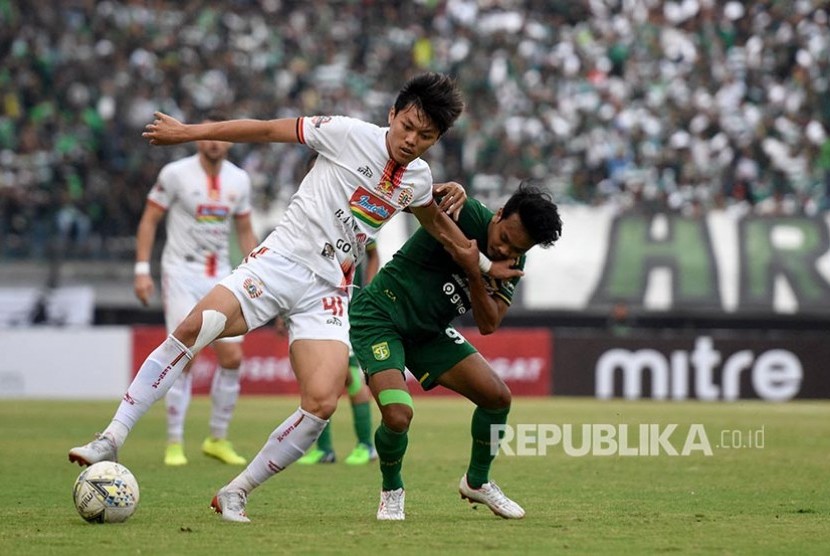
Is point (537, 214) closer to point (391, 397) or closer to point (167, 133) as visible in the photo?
point (391, 397)

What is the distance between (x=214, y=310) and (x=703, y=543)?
2946 mm

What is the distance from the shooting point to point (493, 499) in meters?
8.48

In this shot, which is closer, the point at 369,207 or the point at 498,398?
the point at 369,207

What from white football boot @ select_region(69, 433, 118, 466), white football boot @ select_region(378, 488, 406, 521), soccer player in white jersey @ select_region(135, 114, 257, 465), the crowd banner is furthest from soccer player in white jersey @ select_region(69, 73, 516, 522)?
the crowd banner

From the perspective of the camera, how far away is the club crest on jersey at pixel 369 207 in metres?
8.20

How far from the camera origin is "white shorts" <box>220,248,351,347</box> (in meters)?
8.04

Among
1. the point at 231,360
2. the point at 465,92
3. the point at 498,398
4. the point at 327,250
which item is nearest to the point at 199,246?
the point at 231,360

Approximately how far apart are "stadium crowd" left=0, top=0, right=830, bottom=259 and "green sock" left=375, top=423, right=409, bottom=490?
17.3 m

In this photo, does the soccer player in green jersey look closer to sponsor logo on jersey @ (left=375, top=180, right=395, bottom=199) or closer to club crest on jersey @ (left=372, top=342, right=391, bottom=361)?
club crest on jersey @ (left=372, top=342, right=391, bottom=361)

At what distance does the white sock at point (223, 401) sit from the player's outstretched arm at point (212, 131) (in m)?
5.14

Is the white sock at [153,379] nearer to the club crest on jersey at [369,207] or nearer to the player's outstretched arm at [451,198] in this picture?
the club crest on jersey at [369,207]

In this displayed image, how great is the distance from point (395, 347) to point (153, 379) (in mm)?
1451

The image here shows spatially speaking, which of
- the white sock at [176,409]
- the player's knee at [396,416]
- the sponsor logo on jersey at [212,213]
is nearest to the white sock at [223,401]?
the white sock at [176,409]

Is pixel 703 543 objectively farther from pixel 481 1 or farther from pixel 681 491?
pixel 481 1
